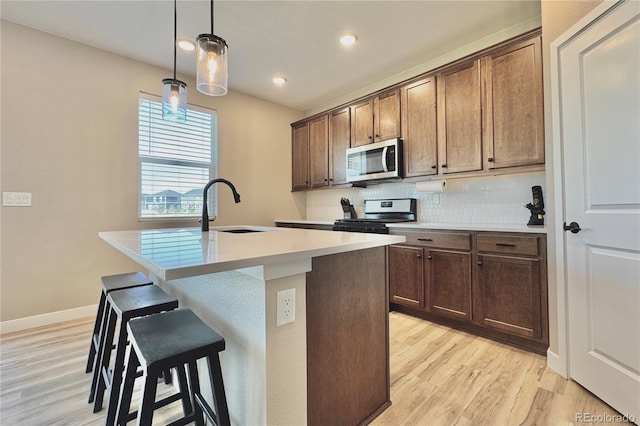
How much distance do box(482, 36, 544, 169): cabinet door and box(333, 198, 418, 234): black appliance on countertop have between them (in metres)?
1.03

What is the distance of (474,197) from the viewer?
115 inches

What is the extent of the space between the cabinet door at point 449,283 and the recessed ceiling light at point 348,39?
2127mm

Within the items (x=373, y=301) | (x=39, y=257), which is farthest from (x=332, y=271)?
(x=39, y=257)

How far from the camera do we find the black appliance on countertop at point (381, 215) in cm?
308

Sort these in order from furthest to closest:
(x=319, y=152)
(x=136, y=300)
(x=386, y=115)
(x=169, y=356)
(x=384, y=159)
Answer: (x=319, y=152) → (x=386, y=115) → (x=384, y=159) → (x=136, y=300) → (x=169, y=356)

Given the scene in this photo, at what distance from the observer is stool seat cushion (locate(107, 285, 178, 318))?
140cm

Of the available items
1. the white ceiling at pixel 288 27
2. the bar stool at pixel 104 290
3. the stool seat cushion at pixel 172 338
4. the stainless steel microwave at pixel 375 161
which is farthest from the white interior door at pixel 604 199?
the bar stool at pixel 104 290

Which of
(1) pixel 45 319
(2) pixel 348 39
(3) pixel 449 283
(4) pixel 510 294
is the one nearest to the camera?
(4) pixel 510 294

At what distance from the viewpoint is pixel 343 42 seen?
2812 millimetres

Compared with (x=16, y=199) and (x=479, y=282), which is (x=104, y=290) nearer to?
(x=16, y=199)

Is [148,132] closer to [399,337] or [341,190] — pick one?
[341,190]

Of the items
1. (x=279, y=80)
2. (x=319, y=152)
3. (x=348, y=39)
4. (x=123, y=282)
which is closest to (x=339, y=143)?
(x=319, y=152)

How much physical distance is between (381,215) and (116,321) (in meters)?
2.86

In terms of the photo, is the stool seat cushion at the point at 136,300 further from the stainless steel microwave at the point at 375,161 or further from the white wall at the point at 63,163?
Result: the stainless steel microwave at the point at 375,161
